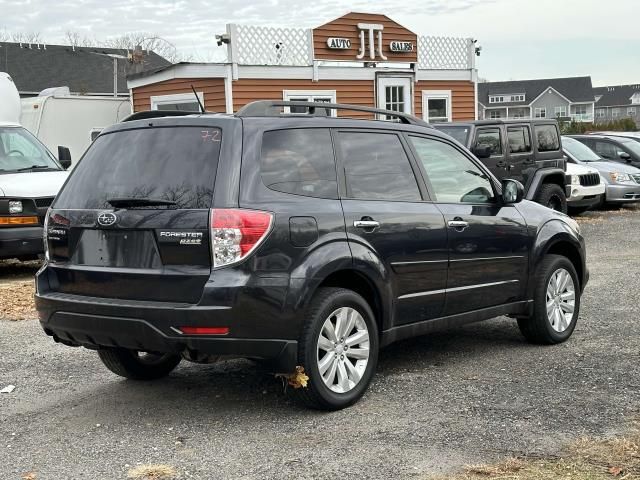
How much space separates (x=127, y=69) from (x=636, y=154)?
109 ft

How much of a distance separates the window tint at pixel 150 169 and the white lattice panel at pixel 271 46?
13374mm

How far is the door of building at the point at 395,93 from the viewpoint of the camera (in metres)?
20.8

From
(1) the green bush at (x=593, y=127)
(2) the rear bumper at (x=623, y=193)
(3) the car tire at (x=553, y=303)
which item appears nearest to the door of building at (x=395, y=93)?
(2) the rear bumper at (x=623, y=193)

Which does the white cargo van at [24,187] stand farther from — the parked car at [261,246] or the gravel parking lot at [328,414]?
the parked car at [261,246]

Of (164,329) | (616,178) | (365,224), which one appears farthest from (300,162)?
(616,178)

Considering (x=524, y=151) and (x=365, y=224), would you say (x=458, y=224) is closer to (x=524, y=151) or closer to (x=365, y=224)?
(x=365, y=224)

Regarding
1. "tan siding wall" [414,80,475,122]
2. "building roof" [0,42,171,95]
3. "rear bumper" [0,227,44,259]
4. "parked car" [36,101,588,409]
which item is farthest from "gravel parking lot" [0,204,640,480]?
"building roof" [0,42,171,95]

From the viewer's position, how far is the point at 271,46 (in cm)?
1895

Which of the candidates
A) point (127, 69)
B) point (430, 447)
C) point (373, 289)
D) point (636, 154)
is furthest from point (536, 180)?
point (127, 69)

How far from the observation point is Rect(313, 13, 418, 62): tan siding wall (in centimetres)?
1981

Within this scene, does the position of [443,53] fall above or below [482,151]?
above

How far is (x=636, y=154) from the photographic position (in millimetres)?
20484

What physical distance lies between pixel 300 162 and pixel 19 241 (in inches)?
258

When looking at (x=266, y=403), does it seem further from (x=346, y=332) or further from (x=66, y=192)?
(x=66, y=192)
